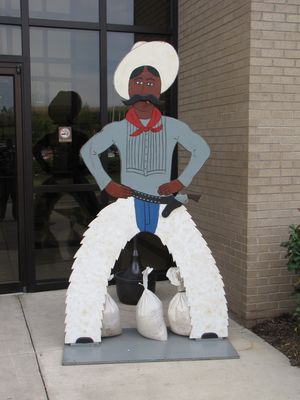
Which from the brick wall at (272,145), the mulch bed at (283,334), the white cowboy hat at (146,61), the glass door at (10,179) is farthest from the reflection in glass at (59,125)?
the mulch bed at (283,334)

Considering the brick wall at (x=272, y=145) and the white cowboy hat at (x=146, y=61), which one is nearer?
the white cowboy hat at (x=146, y=61)

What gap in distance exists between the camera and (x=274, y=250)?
15.3 feet

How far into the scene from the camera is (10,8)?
5355mm

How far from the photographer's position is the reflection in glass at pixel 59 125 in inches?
218

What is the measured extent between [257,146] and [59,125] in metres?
2.22

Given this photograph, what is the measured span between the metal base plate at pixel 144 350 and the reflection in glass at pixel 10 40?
307cm

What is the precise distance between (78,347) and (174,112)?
10.0 feet

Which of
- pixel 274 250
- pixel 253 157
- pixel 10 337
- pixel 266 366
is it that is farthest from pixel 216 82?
pixel 10 337

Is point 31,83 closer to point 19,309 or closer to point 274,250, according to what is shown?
point 19,309

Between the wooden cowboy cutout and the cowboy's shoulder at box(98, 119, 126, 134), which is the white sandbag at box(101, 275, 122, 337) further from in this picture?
the cowboy's shoulder at box(98, 119, 126, 134)

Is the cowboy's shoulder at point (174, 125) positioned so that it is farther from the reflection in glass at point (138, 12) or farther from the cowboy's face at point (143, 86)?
the reflection in glass at point (138, 12)

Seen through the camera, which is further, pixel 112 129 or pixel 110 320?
pixel 110 320

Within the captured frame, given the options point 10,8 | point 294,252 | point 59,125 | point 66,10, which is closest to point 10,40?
point 10,8

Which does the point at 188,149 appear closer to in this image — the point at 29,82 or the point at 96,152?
the point at 96,152
